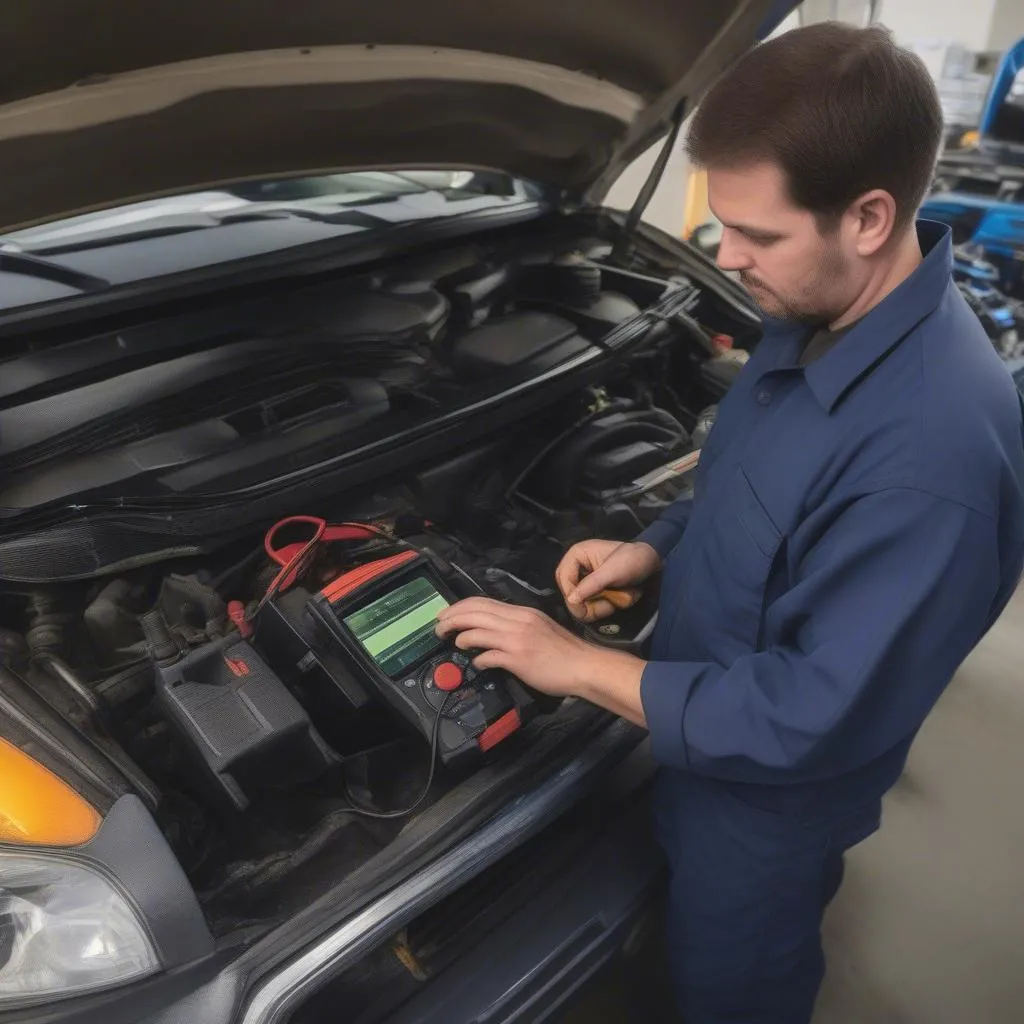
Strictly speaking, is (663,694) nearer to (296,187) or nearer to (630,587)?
(630,587)

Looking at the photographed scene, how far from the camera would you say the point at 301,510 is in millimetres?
1198

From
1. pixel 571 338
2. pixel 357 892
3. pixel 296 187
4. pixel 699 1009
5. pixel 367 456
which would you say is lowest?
pixel 699 1009

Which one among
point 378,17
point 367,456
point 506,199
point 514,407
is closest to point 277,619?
point 367,456

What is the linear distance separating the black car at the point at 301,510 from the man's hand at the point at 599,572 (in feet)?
0.24

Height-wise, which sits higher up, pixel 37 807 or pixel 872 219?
pixel 872 219

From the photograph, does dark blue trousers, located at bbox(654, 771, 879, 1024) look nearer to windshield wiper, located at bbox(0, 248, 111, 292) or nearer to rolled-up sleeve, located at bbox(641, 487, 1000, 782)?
rolled-up sleeve, located at bbox(641, 487, 1000, 782)

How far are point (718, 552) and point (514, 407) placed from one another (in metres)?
0.58

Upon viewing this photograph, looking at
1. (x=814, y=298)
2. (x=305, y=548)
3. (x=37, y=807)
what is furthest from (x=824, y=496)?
(x=37, y=807)

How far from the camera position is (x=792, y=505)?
82 centimetres

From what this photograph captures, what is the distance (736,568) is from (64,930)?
799 millimetres

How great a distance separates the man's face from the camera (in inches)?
28.7

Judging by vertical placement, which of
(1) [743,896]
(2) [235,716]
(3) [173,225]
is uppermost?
(3) [173,225]

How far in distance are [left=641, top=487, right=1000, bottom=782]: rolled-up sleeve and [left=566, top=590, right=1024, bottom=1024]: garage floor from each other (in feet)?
2.79

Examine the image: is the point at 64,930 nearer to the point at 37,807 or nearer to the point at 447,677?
the point at 37,807
